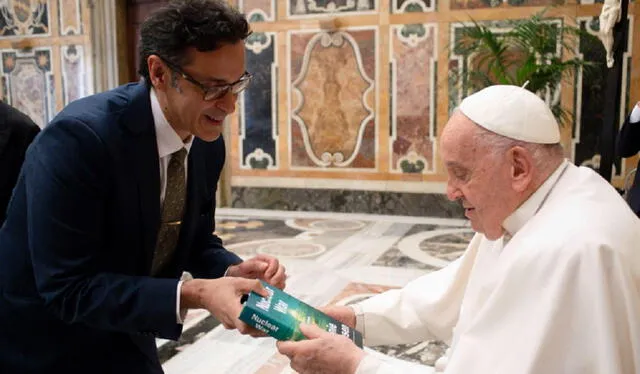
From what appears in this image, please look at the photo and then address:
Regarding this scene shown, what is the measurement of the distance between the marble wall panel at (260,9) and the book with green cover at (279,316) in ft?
23.0

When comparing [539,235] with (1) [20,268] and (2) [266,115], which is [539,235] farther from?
(2) [266,115]

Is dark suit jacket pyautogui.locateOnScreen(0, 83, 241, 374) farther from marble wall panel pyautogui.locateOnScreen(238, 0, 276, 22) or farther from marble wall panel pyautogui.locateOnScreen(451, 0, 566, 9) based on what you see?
marble wall panel pyautogui.locateOnScreen(238, 0, 276, 22)

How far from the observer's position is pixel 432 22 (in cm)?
791

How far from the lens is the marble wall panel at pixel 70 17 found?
31.4 feet

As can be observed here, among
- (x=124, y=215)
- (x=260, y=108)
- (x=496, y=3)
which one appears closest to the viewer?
(x=124, y=215)

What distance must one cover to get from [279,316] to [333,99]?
6751mm

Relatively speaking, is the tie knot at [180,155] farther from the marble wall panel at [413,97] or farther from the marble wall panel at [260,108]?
the marble wall panel at [260,108]

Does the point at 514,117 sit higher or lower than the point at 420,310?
higher

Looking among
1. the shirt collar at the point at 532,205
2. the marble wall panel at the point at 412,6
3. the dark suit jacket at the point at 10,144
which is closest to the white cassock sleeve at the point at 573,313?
the shirt collar at the point at 532,205

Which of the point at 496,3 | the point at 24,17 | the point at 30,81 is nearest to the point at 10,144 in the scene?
the point at 496,3

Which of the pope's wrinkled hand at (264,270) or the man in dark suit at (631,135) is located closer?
the pope's wrinkled hand at (264,270)

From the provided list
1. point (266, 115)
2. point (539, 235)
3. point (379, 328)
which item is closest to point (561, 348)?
point (539, 235)

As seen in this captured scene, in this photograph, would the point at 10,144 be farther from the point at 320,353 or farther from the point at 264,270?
the point at 320,353

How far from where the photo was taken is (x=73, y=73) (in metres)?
9.76
